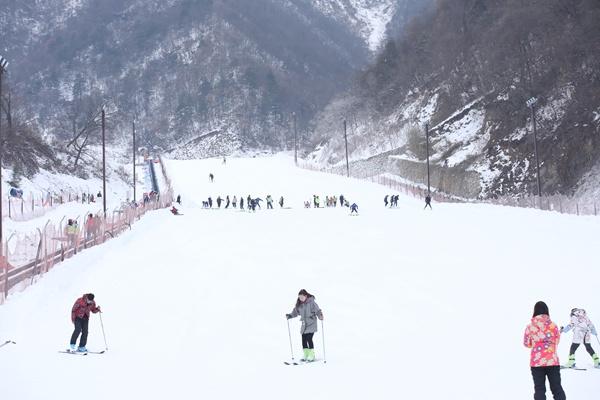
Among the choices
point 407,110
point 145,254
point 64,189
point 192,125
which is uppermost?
point 192,125

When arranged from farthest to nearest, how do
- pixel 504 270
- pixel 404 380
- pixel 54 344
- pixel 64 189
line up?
pixel 64 189, pixel 504 270, pixel 54 344, pixel 404 380

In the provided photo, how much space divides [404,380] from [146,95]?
16158 cm

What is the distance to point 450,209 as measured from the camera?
37.7m

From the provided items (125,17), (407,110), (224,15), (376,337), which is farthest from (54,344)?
(125,17)

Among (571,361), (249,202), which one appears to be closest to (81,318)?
(571,361)

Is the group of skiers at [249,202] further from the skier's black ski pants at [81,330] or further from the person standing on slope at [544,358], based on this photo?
the person standing on slope at [544,358]

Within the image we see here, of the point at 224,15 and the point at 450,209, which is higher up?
the point at 224,15

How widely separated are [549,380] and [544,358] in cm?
28

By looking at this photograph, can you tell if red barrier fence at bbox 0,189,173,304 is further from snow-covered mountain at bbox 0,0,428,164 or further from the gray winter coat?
snow-covered mountain at bbox 0,0,428,164

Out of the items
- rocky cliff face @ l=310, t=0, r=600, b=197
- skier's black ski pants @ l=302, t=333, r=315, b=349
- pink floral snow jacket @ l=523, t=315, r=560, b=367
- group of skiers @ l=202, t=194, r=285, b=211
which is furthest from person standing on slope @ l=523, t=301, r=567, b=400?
rocky cliff face @ l=310, t=0, r=600, b=197

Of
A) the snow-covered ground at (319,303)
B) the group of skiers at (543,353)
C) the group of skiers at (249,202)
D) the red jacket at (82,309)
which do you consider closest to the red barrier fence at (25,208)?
the snow-covered ground at (319,303)

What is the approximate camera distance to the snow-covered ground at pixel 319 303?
9.59m

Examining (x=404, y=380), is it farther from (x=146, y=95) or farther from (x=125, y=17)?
(x=125, y=17)

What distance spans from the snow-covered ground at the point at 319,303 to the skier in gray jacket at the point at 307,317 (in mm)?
315
